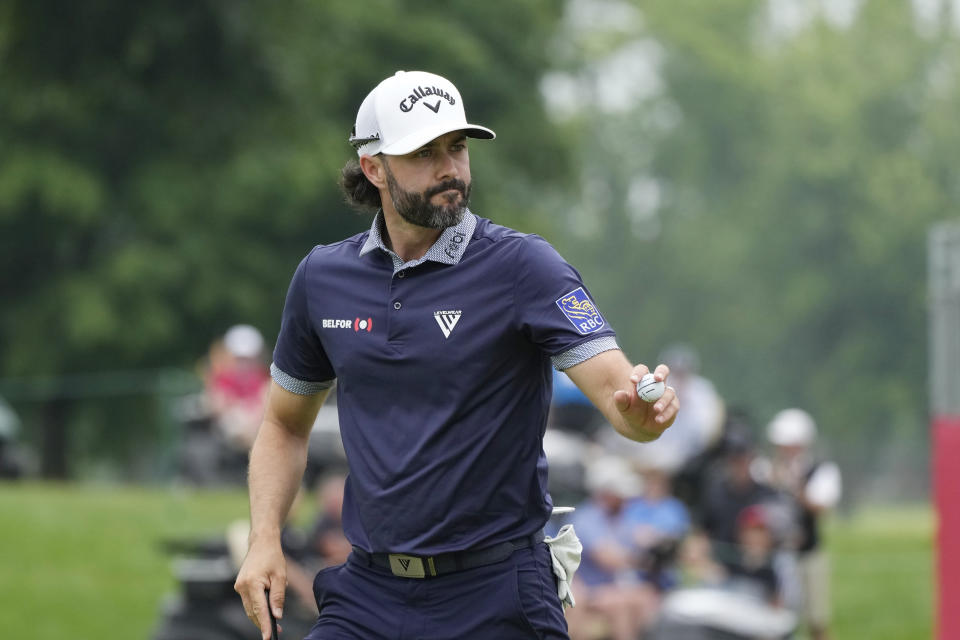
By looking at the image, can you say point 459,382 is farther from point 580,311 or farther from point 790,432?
point 790,432

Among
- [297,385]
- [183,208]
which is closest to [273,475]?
[297,385]

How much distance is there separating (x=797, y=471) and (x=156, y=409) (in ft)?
31.2

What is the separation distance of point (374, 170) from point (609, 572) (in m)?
7.67

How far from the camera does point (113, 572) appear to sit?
1561 cm

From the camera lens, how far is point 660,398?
13.0ft

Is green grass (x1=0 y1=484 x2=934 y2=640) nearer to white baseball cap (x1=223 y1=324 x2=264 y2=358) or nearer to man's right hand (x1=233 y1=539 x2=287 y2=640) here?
white baseball cap (x1=223 y1=324 x2=264 y2=358)

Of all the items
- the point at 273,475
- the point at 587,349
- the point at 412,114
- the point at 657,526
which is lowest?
the point at 657,526

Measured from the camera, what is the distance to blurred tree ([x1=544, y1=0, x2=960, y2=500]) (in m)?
55.4

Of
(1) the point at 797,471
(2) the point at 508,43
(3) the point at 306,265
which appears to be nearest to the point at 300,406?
(3) the point at 306,265

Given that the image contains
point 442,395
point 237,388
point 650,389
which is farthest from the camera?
point 237,388

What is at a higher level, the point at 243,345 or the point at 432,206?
the point at 243,345

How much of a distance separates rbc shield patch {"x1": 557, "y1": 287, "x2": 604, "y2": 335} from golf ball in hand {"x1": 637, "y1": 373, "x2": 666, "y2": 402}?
334mm

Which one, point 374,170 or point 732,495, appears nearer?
point 374,170

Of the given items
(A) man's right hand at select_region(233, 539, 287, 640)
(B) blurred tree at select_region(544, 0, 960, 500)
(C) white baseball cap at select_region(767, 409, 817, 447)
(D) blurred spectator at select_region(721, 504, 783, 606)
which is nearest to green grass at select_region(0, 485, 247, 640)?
(D) blurred spectator at select_region(721, 504, 783, 606)
